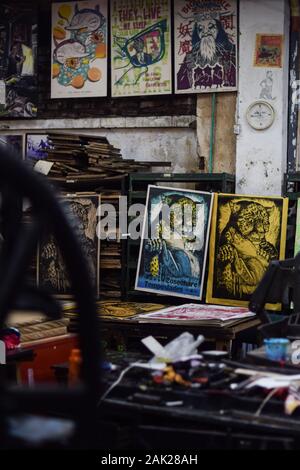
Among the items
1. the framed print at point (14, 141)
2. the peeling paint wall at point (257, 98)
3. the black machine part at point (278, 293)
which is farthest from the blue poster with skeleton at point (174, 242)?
the black machine part at point (278, 293)

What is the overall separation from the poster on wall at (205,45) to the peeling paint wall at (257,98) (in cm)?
14

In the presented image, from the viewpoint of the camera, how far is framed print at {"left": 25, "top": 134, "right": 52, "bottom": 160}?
9492 millimetres

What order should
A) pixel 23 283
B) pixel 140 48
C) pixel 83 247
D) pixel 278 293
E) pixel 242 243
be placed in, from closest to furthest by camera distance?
pixel 23 283 → pixel 278 293 → pixel 242 243 → pixel 83 247 → pixel 140 48

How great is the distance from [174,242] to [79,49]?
288 centimetres

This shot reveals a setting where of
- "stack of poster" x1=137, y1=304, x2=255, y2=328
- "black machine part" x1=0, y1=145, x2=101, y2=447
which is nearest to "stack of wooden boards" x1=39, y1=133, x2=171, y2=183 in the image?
"stack of poster" x1=137, y1=304, x2=255, y2=328

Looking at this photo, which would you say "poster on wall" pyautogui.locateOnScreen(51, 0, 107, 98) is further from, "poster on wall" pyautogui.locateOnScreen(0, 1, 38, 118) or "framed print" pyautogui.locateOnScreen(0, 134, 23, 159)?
"framed print" pyautogui.locateOnScreen(0, 134, 23, 159)

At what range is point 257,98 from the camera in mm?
8664

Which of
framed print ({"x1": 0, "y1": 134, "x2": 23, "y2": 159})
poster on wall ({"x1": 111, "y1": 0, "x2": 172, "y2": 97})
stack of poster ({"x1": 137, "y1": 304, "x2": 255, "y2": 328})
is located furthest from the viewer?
framed print ({"x1": 0, "y1": 134, "x2": 23, "y2": 159})

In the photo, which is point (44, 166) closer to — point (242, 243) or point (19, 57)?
point (19, 57)

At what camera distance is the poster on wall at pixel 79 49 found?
9.39m

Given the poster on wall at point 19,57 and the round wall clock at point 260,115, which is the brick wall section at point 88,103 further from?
the round wall clock at point 260,115

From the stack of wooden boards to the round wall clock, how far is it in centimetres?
139

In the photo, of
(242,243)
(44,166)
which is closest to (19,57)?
(44,166)
